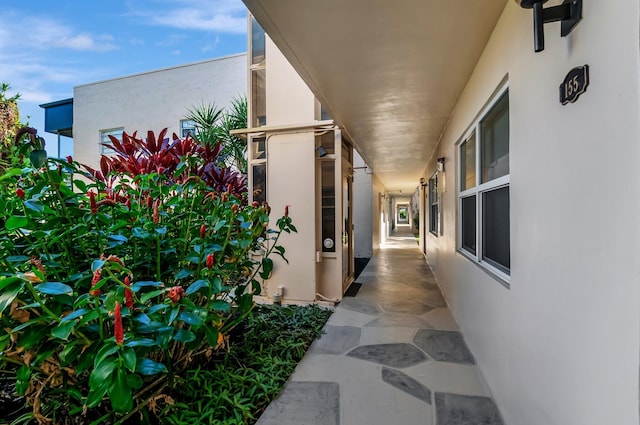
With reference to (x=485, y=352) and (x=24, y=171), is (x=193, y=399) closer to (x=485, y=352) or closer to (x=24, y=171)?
(x=24, y=171)

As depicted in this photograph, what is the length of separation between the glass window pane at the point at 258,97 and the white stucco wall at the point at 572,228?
339 cm

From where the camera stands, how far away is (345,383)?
2.27 m

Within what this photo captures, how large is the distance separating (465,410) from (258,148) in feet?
13.2

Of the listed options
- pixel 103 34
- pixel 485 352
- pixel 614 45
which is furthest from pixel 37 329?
pixel 103 34

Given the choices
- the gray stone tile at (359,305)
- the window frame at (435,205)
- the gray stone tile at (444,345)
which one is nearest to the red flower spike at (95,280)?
the gray stone tile at (444,345)

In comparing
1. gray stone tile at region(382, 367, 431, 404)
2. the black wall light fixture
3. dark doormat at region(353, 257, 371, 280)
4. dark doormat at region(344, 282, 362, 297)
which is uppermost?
the black wall light fixture

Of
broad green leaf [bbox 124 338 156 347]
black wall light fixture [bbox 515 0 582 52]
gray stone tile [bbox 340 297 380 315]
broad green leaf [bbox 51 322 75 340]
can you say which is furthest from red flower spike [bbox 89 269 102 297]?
gray stone tile [bbox 340 297 380 315]

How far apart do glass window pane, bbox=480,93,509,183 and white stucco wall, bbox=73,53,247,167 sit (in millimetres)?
7260

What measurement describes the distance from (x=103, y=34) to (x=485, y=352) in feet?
32.8

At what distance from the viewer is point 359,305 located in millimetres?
4168

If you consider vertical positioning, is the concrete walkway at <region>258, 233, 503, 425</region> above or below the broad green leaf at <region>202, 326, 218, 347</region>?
below

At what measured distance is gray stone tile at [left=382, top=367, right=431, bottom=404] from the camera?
2111 mm

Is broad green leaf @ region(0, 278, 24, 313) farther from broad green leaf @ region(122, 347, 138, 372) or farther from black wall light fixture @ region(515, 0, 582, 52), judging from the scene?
black wall light fixture @ region(515, 0, 582, 52)

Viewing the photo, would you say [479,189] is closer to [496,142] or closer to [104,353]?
[496,142]
